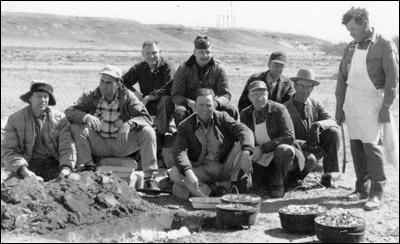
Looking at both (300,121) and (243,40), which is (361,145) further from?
(243,40)

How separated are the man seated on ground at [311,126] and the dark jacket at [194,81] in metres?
1.03

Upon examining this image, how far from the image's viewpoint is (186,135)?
7.24 meters

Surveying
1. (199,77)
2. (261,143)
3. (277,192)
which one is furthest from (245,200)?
(199,77)

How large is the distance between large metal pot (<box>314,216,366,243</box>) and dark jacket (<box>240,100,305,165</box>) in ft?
6.92

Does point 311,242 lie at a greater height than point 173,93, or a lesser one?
lesser

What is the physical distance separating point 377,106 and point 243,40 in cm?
8677

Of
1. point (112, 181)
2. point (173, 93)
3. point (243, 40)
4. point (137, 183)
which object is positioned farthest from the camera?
point (243, 40)

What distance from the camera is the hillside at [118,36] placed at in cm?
8931

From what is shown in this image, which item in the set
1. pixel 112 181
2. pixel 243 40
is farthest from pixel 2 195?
pixel 243 40

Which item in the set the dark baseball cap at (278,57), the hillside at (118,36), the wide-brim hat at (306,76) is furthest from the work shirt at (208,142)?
the hillside at (118,36)

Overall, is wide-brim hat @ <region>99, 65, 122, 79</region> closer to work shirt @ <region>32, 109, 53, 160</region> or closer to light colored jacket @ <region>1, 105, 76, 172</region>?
light colored jacket @ <region>1, 105, 76, 172</region>

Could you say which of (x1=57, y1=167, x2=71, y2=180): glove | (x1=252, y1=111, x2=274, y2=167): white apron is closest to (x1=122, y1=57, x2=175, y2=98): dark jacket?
(x1=252, y1=111, x2=274, y2=167): white apron

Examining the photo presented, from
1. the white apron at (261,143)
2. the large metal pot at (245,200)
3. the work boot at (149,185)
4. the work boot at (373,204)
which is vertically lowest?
the work boot at (149,185)

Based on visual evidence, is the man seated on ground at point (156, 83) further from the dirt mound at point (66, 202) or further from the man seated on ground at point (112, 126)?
the dirt mound at point (66, 202)
